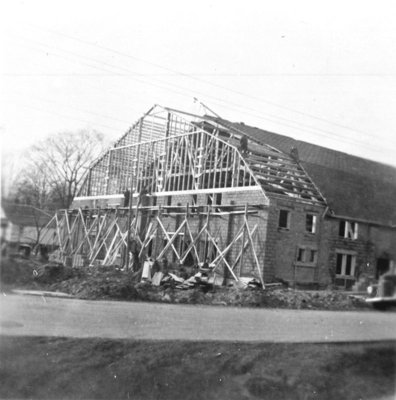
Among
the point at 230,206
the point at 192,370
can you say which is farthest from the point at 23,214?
the point at 230,206

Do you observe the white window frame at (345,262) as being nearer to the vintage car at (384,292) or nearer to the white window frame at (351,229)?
the white window frame at (351,229)

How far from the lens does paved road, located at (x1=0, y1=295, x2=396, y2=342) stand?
24.5ft

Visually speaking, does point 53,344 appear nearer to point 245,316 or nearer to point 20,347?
point 20,347

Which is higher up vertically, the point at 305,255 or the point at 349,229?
the point at 349,229

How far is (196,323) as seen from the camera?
940cm

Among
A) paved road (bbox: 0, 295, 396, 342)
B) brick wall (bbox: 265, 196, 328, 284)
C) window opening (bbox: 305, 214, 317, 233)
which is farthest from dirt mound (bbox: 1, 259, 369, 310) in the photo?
window opening (bbox: 305, 214, 317, 233)

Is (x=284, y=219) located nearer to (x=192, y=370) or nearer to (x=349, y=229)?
(x=349, y=229)

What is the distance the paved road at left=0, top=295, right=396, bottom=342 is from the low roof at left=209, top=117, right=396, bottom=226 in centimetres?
149

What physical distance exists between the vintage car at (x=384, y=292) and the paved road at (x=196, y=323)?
0.75ft

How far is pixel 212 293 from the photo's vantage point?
10.2m

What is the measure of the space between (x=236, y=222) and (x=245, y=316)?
74.5 inches

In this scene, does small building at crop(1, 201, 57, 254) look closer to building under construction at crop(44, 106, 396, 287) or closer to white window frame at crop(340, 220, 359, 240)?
building under construction at crop(44, 106, 396, 287)

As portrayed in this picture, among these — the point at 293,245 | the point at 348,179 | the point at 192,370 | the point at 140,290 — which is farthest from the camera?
the point at 140,290

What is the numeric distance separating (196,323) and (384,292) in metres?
4.10
